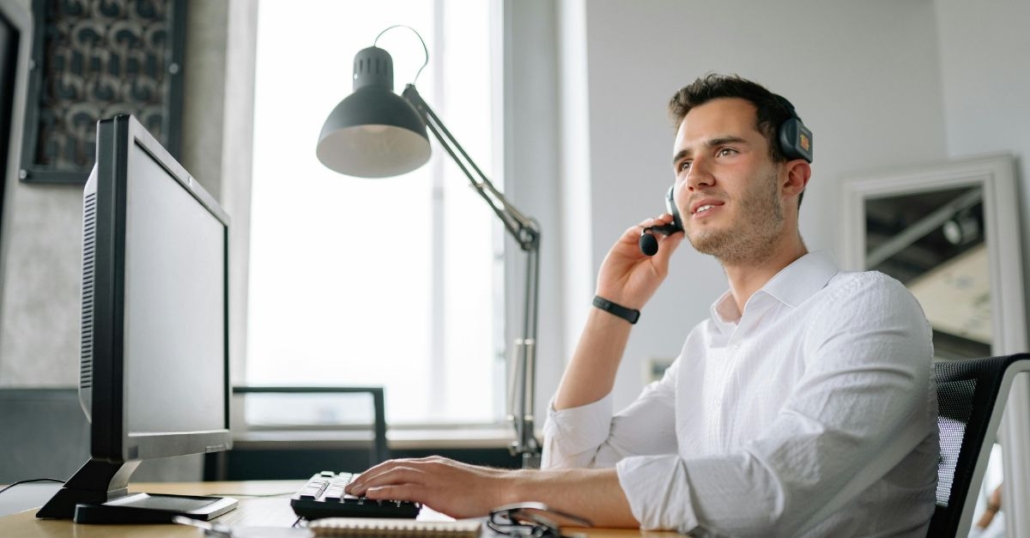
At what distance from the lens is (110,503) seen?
89 centimetres

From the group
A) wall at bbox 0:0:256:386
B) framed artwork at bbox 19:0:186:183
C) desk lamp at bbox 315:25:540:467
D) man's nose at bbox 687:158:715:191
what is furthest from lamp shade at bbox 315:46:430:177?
framed artwork at bbox 19:0:186:183

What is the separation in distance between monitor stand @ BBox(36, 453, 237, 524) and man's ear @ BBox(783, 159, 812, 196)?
0.98 m

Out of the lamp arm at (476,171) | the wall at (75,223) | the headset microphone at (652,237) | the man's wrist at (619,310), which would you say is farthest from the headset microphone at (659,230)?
the wall at (75,223)

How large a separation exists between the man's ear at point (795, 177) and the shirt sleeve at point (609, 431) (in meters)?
0.34

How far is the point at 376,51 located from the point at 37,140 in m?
1.47

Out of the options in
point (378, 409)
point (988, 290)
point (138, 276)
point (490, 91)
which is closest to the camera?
point (138, 276)

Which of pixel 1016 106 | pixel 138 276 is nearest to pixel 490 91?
pixel 1016 106

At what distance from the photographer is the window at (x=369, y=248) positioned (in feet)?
8.71

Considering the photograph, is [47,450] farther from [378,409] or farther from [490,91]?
[490,91]

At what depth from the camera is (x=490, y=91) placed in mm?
2846

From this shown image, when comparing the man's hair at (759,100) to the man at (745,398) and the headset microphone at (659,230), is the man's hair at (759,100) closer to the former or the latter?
the man at (745,398)

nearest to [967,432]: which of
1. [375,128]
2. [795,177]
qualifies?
[795,177]

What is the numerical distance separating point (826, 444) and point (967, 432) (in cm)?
24

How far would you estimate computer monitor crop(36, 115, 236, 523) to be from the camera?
2.50 ft
